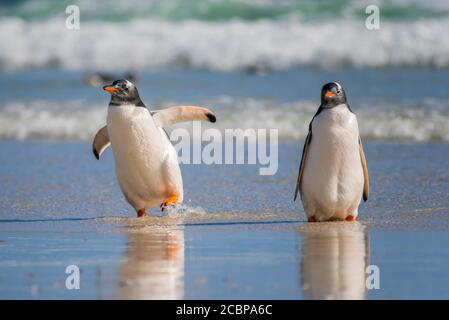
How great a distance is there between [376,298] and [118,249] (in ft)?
6.53

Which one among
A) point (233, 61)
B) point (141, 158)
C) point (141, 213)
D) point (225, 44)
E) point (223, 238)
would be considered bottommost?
point (223, 238)

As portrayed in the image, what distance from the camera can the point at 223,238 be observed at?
6.88 m

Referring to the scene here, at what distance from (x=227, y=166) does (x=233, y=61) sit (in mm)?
10764

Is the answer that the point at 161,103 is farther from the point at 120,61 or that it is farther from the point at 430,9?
the point at 430,9

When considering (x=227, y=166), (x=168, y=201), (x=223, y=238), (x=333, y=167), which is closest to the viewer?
(x=223, y=238)

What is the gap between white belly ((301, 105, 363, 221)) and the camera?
7.38 metres

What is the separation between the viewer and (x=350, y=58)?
814 inches

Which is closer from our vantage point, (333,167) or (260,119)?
(333,167)

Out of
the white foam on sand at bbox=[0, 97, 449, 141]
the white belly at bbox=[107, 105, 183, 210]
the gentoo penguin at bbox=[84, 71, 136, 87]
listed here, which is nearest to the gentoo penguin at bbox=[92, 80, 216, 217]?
the white belly at bbox=[107, 105, 183, 210]

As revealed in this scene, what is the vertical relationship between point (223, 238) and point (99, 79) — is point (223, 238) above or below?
below

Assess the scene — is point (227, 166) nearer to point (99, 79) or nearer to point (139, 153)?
point (139, 153)

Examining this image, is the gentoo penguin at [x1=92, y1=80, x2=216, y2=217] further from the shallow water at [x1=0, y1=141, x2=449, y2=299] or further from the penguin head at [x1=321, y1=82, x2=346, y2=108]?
the penguin head at [x1=321, y1=82, x2=346, y2=108]

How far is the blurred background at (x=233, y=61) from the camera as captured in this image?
1438 centimetres

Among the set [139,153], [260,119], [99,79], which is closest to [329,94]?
[139,153]
